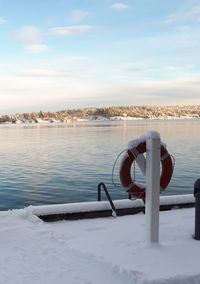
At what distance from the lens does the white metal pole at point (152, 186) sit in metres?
5.58

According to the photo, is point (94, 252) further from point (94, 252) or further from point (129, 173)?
point (129, 173)

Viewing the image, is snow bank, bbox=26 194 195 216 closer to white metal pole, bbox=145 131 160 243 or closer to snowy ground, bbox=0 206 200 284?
snowy ground, bbox=0 206 200 284

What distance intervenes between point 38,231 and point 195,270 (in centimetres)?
250

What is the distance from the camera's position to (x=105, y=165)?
3066 centimetres

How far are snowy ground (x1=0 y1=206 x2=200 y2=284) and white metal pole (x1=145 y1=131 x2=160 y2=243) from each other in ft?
0.62

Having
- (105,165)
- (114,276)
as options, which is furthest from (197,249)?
(105,165)

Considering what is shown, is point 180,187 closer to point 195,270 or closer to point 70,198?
point 70,198

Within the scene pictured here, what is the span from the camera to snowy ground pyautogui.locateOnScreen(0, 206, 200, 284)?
15.1ft

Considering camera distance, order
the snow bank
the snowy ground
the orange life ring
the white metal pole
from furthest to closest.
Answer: the snow bank
the orange life ring
the white metal pole
the snowy ground

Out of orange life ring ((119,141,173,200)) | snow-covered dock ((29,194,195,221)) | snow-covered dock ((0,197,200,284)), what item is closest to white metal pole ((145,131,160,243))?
snow-covered dock ((0,197,200,284))

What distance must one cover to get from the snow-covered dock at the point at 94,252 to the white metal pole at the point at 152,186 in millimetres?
185

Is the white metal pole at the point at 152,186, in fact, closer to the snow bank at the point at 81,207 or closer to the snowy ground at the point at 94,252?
the snowy ground at the point at 94,252

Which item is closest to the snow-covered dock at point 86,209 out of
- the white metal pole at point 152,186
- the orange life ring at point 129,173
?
the orange life ring at point 129,173

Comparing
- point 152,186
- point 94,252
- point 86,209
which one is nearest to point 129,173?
point 152,186
